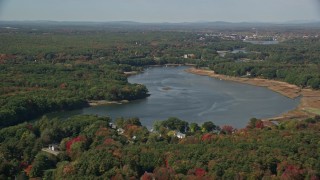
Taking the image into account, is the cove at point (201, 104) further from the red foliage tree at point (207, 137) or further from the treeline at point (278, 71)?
the red foliage tree at point (207, 137)

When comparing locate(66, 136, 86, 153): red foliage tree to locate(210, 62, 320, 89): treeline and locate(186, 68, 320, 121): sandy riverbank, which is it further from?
locate(210, 62, 320, 89): treeline

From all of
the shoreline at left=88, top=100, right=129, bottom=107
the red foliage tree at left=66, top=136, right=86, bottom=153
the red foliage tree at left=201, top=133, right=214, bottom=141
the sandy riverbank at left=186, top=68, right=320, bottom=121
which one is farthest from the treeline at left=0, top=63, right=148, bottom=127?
the red foliage tree at left=201, top=133, right=214, bottom=141

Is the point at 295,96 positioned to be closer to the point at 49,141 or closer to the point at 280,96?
the point at 280,96

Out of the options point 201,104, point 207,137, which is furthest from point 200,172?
point 201,104

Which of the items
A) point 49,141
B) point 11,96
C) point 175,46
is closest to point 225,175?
point 49,141

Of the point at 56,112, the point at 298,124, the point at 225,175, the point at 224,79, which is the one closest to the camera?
the point at 225,175
